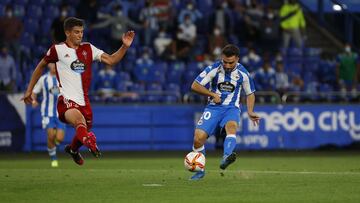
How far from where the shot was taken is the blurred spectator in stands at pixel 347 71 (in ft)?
100

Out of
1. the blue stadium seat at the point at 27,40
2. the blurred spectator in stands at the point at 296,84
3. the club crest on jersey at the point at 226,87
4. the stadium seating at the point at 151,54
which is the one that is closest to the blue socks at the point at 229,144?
the club crest on jersey at the point at 226,87

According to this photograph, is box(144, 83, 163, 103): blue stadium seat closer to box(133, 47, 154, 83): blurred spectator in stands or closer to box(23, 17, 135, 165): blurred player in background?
box(133, 47, 154, 83): blurred spectator in stands

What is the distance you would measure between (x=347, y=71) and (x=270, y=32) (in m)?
3.19

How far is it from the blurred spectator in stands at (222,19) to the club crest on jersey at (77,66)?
1669 centimetres

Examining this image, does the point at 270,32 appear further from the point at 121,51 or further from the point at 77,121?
the point at 77,121

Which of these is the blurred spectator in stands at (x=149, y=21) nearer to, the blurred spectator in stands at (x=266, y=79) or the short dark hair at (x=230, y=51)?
the blurred spectator in stands at (x=266, y=79)

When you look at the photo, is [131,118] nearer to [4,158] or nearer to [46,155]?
[46,155]

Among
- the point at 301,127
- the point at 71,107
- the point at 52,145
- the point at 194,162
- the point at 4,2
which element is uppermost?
the point at 4,2

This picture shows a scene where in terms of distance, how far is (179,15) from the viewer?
3142cm

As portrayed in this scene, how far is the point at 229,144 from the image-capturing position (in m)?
15.1

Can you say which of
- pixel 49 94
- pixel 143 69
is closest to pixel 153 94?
pixel 143 69

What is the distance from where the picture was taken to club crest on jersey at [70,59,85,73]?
15.2 meters

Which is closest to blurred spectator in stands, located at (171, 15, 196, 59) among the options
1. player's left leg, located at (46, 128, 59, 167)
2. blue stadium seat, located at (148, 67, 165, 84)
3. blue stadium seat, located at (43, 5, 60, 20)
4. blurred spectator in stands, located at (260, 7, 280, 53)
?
blue stadium seat, located at (148, 67, 165, 84)

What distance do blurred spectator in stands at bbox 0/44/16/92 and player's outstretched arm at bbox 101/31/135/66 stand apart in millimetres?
13543
